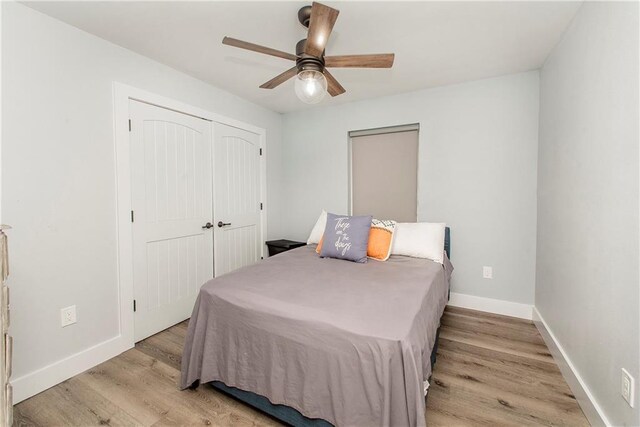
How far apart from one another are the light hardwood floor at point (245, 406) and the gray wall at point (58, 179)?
29 centimetres

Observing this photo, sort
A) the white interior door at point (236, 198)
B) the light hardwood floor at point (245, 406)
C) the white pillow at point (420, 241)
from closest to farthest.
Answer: the light hardwood floor at point (245, 406), the white pillow at point (420, 241), the white interior door at point (236, 198)

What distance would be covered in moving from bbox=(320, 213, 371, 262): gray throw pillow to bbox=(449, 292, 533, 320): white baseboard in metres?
1.34

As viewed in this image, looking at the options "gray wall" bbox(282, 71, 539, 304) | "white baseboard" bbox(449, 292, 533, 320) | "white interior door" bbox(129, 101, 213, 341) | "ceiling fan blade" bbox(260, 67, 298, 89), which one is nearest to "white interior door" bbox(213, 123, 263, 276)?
"white interior door" bbox(129, 101, 213, 341)

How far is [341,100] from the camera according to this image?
11.1ft

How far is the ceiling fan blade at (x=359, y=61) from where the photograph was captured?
163 cm

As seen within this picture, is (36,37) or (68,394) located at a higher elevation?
(36,37)

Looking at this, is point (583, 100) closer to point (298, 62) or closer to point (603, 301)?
point (603, 301)

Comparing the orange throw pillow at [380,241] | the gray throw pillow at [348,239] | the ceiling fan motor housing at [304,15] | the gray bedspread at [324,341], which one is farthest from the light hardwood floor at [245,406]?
the ceiling fan motor housing at [304,15]

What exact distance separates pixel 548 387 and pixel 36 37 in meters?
3.81

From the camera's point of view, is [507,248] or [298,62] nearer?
[298,62]

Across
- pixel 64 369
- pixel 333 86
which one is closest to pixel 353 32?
pixel 333 86

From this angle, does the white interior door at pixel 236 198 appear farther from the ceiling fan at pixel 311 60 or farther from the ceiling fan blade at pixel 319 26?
the ceiling fan blade at pixel 319 26

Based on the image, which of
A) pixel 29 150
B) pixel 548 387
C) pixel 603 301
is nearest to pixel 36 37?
pixel 29 150

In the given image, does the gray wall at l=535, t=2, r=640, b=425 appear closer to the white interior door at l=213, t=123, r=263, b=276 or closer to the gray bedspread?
the gray bedspread
